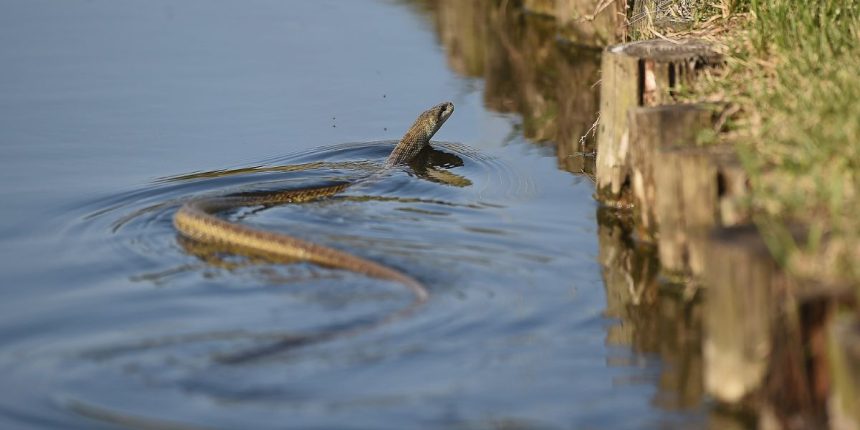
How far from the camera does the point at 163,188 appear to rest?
11.0 metres

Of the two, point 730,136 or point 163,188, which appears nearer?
point 730,136

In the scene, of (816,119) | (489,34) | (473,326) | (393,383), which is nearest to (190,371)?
(393,383)

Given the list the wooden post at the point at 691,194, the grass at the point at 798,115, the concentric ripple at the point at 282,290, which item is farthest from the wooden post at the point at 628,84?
the wooden post at the point at 691,194

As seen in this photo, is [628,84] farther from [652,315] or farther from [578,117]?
[578,117]

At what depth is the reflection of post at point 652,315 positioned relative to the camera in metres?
6.83

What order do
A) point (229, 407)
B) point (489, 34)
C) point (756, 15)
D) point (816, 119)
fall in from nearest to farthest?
point (229, 407) → point (816, 119) → point (756, 15) → point (489, 34)

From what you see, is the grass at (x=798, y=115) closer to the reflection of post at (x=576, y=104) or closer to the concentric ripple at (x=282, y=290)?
the concentric ripple at (x=282, y=290)

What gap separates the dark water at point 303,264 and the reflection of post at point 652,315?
0.03 m

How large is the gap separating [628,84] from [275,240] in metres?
2.93

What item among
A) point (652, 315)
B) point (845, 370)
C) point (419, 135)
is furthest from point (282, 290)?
point (419, 135)

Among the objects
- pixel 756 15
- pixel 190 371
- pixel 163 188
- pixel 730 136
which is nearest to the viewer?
pixel 190 371

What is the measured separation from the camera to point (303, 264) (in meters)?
8.89

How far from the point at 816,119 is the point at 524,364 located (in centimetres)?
222

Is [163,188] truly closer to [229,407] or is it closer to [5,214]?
[5,214]
